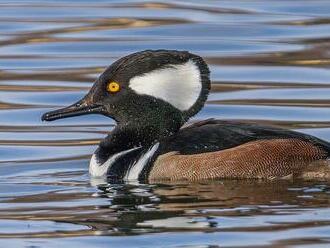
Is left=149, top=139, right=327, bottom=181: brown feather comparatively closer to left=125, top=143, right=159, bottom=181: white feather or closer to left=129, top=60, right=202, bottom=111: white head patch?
left=125, top=143, right=159, bottom=181: white feather

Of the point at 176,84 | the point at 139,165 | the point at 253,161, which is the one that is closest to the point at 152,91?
the point at 176,84

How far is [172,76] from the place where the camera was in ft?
41.4

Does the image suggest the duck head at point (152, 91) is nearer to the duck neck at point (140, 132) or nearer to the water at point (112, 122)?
the duck neck at point (140, 132)

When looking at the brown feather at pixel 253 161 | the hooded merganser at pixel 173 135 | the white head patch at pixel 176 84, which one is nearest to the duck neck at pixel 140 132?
the hooded merganser at pixel 173 135

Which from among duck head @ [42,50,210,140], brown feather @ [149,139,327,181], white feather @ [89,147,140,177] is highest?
duck head @ [42,50,210,140]

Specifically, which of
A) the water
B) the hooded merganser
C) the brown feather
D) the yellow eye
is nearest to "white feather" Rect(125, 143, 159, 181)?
the hooded merganser

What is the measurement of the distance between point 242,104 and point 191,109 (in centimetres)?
379

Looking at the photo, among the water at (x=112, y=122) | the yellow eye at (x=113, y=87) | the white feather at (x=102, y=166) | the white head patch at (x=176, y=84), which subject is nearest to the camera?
the water at (x=112, y=122)

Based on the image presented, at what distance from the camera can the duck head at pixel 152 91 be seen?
12648 millimetres

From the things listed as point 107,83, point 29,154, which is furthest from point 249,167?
point 29,154

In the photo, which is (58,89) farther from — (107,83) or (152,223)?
(152,223)

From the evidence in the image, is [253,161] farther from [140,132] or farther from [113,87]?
[113,87]

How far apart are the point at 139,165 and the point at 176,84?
2.31 ft

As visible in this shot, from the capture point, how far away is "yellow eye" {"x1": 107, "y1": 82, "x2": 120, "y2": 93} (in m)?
12.9
